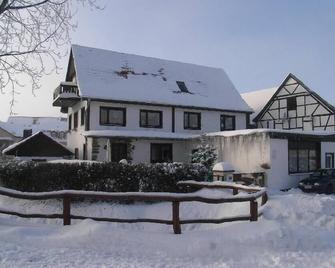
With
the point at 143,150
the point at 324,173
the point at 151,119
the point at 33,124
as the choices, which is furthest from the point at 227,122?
the point at 33,124

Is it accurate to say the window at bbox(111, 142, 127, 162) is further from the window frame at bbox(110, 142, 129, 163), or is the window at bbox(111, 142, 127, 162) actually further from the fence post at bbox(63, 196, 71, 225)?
the fence post at bbox(63, 196, 71, 225)

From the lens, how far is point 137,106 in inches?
1094

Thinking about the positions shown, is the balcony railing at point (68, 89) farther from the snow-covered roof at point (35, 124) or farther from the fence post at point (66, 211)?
the snow-covered roof at point (35, 124)

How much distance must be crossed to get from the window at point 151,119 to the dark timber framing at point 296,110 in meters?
13.5

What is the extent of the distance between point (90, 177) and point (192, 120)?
15725 millimetres

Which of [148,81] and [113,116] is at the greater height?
[148,81]

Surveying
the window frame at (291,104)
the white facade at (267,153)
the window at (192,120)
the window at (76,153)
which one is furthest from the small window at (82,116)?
the window frame at (291,104)

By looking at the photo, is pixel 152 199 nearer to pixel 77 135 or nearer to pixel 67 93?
pixel 67 93

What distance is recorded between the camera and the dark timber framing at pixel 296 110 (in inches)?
1356

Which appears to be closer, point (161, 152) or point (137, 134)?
point (137, 134)

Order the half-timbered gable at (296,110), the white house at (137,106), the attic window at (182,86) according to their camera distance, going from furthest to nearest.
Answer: the half-timbered gable at (296,110) < the attic window at (182,86) < the white house at (137,106)

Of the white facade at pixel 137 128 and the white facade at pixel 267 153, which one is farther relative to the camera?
the white facade at pixel 137 128

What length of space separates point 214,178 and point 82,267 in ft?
39.5

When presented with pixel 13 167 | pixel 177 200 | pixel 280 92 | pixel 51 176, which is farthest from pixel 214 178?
pixel 280 92
